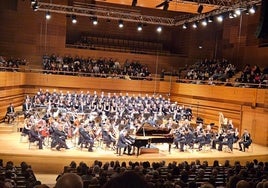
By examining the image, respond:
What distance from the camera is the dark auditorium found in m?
9.77

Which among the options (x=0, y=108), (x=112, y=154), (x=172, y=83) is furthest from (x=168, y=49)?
(x=112, y=154)

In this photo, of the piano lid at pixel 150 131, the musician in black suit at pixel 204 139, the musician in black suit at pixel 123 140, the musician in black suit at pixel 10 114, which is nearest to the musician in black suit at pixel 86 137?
the musician in black suit at pixel 123 140

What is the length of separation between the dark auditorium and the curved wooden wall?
0.06 metres

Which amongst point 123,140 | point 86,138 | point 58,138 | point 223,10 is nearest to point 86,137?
point 86,138

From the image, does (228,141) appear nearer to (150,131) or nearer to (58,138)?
(150,131)

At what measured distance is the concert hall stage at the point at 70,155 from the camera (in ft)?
35.1

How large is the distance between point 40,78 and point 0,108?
5133 mm

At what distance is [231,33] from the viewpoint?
22.6 metres

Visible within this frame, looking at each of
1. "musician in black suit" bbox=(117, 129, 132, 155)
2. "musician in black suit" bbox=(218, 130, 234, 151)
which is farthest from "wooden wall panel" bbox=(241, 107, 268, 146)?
"musician in black suit" bbox=(117, 129, 132, 155)

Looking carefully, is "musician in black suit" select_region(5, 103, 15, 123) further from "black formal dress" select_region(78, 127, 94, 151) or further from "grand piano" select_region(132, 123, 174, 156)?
"grand piano" select_region(132, 123, 174, 156)

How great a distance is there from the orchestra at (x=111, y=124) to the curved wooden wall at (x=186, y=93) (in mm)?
1718

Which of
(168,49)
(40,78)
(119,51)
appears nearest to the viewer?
(40,78)

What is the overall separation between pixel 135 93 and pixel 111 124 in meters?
9.78

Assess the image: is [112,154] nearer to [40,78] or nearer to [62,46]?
[40,78]
